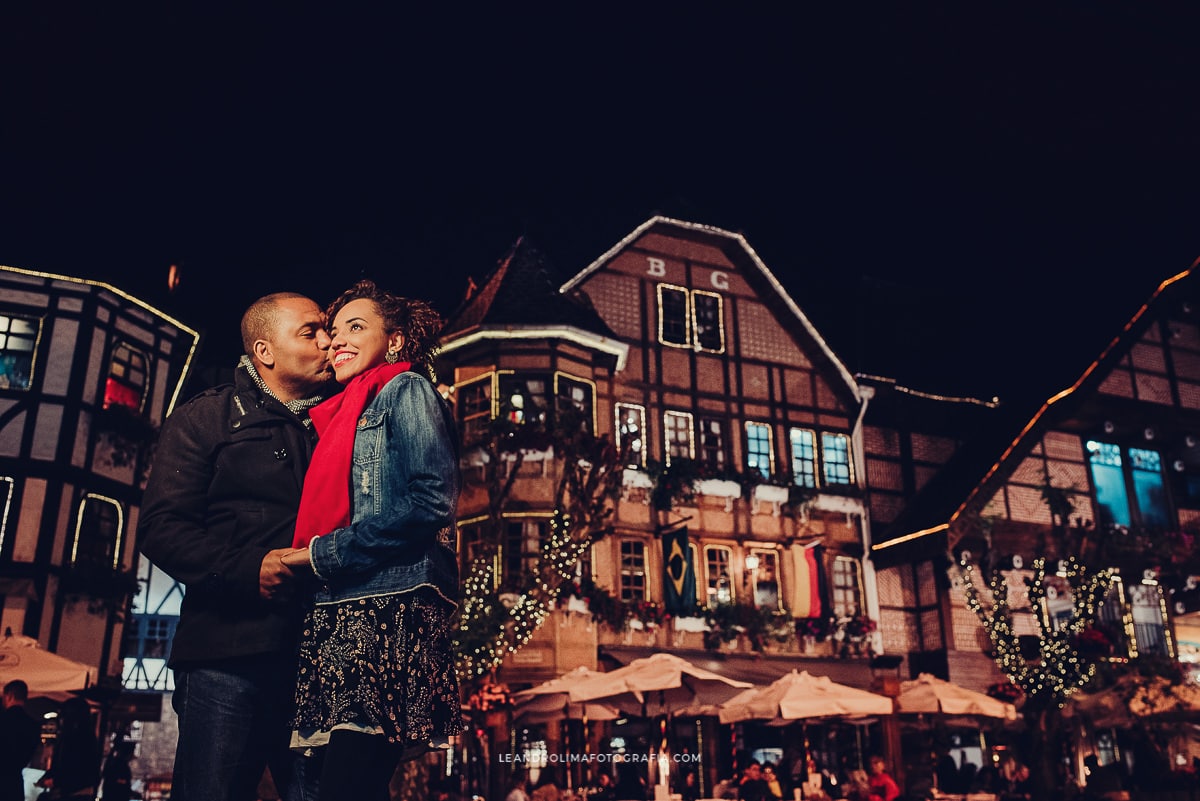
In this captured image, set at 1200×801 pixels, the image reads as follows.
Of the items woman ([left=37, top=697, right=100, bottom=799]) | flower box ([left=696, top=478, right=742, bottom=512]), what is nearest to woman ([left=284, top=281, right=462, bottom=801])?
woman ([left=37, top=697, right=100, bottom=799])

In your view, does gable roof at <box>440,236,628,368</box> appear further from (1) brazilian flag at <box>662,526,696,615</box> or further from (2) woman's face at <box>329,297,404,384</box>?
(2) woman's face at <box>329,297,404,384</box>

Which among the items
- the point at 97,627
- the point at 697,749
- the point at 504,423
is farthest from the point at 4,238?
the point at 697,749

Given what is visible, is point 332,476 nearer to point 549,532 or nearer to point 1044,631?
point 549,532

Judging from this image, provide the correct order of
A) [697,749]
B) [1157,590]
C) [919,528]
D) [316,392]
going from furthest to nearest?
[1157,590], [919,528], [697,749], [316,392]

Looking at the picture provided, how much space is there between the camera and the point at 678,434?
2262 centimetres

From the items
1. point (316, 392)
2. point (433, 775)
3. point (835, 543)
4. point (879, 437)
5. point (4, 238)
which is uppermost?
point (4, 238)

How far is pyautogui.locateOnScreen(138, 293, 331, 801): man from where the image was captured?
9.50 feet

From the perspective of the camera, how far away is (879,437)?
25.0 m

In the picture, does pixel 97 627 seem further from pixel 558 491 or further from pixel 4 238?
pixel 558 491

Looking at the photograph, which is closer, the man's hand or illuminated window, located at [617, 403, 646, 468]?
the man's hand

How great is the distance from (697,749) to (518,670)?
4228mm

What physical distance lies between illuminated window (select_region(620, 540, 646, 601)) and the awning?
1141mm

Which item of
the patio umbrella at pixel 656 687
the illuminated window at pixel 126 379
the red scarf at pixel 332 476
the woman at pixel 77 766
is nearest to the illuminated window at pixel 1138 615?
the patio umbrella at pixel 656 687

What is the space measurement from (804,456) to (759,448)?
1237mm
